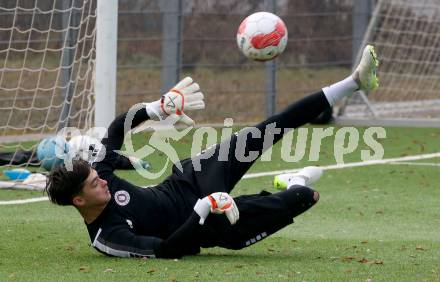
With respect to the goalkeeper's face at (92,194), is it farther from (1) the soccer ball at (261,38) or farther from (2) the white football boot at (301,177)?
(1) the soccer ball at (261,38)

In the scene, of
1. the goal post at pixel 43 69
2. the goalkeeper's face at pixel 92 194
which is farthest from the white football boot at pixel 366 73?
the goal post at pixel 43 69

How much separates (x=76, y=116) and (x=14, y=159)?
903 millimetres

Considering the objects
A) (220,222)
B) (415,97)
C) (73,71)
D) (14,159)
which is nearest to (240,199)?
(220,222)

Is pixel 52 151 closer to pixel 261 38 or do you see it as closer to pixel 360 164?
pixel 360 164

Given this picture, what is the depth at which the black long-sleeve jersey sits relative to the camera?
7.10 m

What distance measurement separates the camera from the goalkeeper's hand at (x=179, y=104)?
7566 millimetres

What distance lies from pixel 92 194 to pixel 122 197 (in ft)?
0.90

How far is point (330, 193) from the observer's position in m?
10.8

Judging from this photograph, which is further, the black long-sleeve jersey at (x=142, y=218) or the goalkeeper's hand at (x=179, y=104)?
the goalkeeper's hand at (x=179, y=104)

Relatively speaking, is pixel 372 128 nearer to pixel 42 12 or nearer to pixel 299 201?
pixel 42 12

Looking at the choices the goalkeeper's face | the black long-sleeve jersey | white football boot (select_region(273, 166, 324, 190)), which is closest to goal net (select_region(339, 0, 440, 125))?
white football boot (select_region(273, 166, 324, 190))

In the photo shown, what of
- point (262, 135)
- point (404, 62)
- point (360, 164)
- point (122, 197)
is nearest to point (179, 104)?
point (262, 135)

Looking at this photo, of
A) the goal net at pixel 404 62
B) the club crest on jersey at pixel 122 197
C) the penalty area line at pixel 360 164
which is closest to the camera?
the club crest on jersey at pixel 122 197

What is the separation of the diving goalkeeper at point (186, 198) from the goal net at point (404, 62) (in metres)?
9.72
